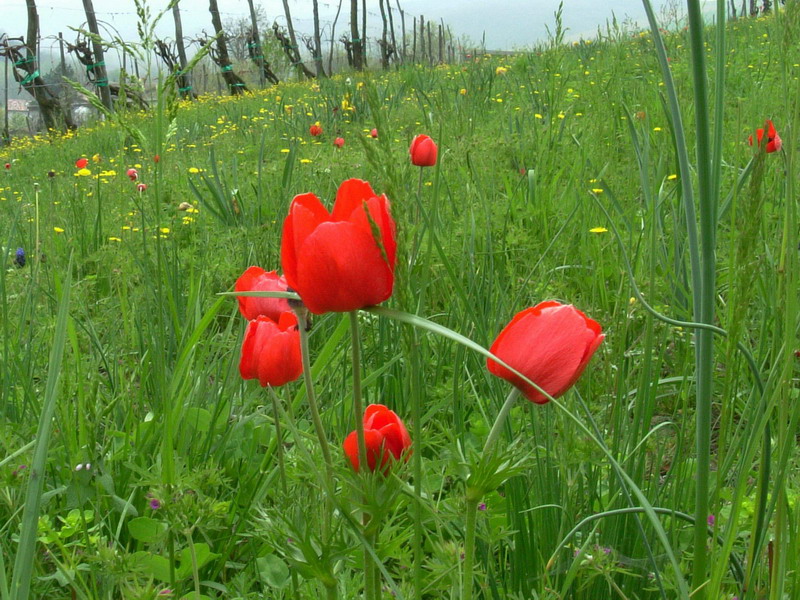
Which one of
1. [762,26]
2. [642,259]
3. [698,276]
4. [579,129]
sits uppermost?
[762,26]

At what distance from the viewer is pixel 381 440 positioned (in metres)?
0.58

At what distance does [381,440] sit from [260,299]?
27 centimetres

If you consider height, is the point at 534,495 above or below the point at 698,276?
below

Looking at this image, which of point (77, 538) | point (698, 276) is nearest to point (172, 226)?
point (77, 538)

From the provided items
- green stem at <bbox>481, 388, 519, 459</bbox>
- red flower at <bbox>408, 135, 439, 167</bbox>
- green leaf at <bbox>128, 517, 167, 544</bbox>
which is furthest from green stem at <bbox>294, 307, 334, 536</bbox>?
red flower at <bbox>408, 135, 439, 167</bbox>

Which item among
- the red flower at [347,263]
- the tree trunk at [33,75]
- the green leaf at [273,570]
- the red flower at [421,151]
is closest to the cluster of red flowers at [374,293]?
the red flower at [347,263]

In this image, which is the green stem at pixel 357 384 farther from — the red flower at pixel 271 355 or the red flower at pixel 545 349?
the red flower at pixel 271 355

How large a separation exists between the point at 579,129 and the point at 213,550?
2.49 m

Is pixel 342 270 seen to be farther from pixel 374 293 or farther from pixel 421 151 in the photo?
pixel 421 151

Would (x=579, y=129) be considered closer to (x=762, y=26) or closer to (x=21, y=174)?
(x=21, y=174)

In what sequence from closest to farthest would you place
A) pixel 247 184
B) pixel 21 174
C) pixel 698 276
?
pixel 698 276 → pixel 247 184 → pixel 21 174

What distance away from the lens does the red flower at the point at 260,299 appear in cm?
75

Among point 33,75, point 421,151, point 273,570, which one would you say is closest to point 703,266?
point 273,570

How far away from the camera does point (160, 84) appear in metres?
0.99
